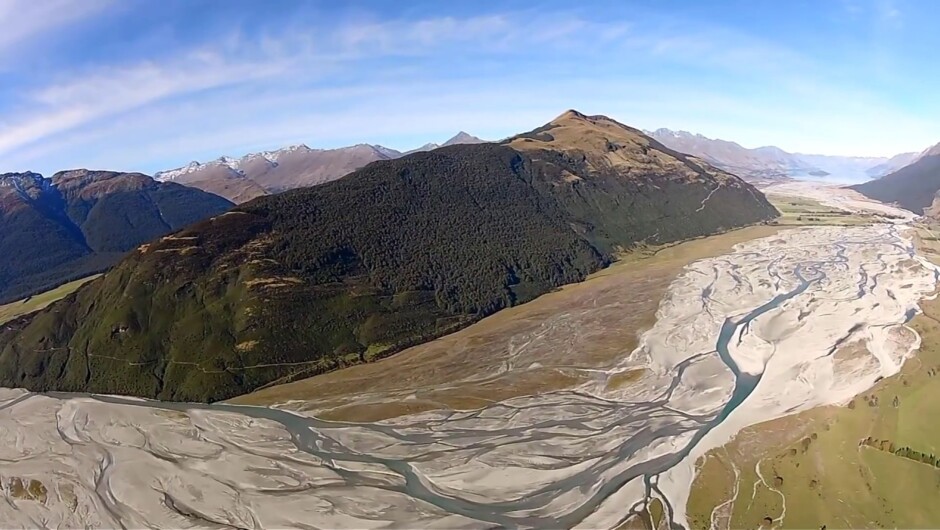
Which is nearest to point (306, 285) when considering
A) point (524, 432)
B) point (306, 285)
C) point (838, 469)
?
point (306, 285)

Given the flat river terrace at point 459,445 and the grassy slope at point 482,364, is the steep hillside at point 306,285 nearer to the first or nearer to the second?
the grassy slope at point 482,364

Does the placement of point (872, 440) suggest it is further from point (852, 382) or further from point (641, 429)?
point (641, 429)

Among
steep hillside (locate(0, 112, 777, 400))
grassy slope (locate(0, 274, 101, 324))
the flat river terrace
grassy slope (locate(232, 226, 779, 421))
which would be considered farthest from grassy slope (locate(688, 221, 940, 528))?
grassy slope (locate(0, 274, 101, 324))

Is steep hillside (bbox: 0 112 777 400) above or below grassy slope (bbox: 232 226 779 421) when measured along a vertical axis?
above

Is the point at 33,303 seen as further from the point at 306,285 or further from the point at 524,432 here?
the point at 524,432

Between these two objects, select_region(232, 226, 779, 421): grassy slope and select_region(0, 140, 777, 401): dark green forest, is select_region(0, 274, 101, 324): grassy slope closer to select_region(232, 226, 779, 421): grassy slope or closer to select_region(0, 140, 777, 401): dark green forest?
select_region(0, 140, 777, 401): dark green forest

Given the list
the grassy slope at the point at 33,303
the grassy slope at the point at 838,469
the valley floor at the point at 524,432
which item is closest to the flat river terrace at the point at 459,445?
the valley floor at the point at 524,432
